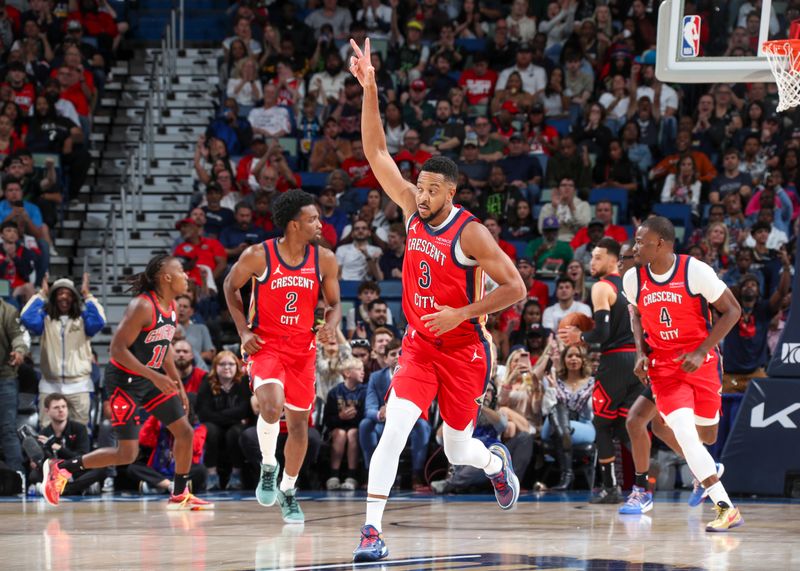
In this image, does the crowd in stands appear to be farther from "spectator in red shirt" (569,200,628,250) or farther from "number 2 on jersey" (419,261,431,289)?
"number 2 on jersey" (419,261,431,289)

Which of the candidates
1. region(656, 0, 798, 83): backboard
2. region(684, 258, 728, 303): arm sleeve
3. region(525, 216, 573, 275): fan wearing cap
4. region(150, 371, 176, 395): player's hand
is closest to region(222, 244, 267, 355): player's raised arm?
region(150, 371, 176, 395): player's hand

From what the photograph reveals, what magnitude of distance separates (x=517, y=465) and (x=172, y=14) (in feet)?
32.2

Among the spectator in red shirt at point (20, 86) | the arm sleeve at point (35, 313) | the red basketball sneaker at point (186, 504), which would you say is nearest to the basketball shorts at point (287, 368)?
the red basketball sneaker at point (186, 504)

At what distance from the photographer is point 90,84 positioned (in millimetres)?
17266

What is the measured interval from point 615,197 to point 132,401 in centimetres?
759

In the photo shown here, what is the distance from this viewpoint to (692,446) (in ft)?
26.4

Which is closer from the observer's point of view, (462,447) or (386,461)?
(386,461)

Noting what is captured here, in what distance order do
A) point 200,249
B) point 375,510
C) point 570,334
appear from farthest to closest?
point 200,249, point 570,334, point 375,510

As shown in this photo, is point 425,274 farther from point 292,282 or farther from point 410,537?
point 292,282

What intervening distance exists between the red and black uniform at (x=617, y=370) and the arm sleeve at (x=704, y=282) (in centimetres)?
138

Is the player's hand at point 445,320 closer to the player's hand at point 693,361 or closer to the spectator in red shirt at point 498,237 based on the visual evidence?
the player's hand at point 693,361

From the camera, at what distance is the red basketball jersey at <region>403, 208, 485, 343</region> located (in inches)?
258

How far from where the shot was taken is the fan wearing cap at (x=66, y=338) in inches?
470

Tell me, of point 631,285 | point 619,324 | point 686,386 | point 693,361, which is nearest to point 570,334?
point 619,324
